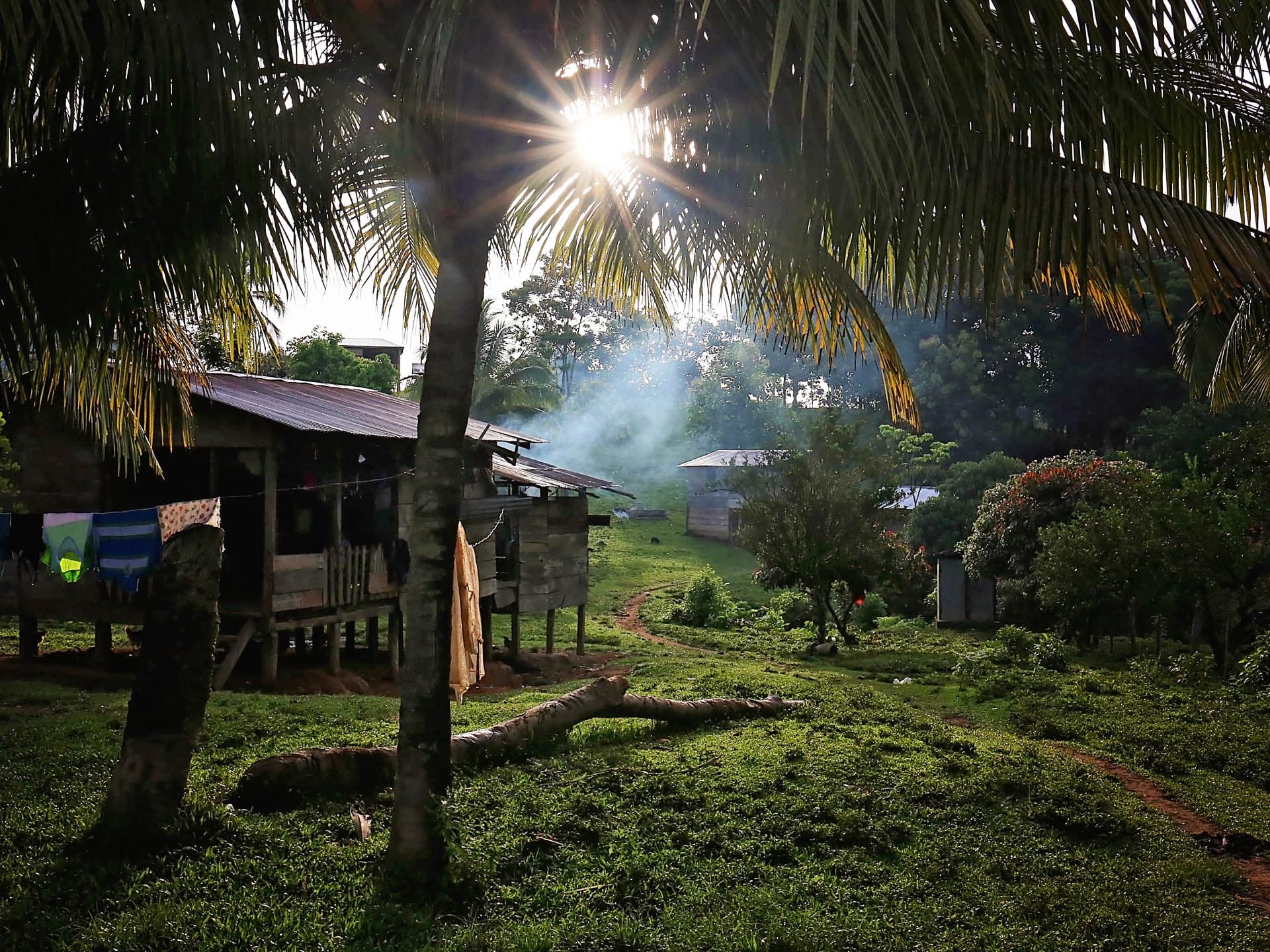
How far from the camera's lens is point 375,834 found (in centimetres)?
625

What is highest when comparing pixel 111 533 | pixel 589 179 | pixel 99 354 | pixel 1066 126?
pixel 589 179

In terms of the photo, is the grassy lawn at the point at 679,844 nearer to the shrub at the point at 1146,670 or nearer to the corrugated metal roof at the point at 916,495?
the shrub at the point at 1146,670

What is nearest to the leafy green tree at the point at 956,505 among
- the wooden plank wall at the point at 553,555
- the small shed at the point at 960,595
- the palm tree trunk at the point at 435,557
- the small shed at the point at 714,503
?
the small shed at the point at 960,595

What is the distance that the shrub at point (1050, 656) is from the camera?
1580 cm

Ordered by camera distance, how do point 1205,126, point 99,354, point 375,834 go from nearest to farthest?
point 1205,126, point 375,834, point 99,354

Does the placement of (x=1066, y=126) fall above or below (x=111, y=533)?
above

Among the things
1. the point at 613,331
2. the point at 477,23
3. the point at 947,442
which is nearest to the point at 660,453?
the point at 613,331

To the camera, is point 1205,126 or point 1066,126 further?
point 1205,126

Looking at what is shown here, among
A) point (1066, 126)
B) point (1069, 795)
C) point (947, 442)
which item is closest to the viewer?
point (1066, 126)

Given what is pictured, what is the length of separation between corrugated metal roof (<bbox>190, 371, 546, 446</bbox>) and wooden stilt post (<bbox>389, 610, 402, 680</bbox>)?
2900mm

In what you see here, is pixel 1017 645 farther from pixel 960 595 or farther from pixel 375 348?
pixel 375 348

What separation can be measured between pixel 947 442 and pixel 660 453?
19.6 m

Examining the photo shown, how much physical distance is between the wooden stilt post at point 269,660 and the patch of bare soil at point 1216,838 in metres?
9.94

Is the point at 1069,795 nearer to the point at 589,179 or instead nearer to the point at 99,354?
the point at 589,179
